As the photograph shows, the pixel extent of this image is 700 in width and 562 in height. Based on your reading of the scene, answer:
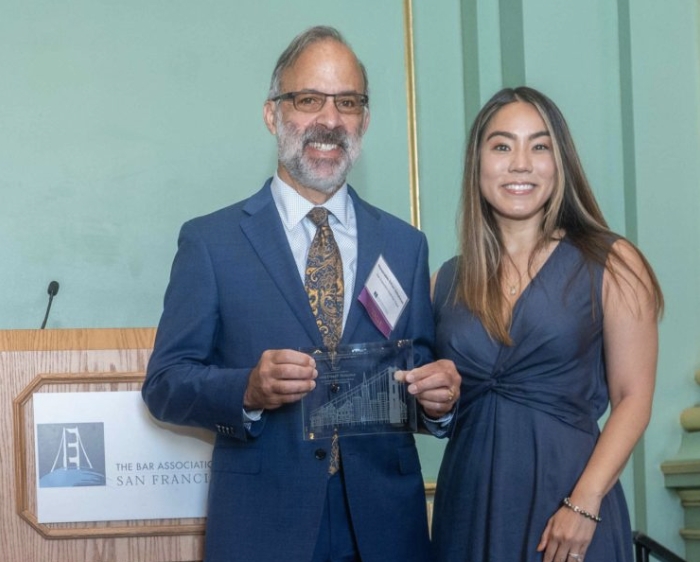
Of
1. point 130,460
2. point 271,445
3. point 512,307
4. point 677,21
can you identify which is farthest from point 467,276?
point 677,21

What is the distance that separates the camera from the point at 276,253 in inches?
95.2

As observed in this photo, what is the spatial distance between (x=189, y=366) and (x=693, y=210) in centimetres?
266

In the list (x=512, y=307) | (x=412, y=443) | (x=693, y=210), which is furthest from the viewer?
(x=693, y=210)

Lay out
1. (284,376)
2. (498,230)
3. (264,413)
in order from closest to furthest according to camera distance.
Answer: (284,376) < (264,413) < (498,230)

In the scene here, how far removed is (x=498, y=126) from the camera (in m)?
2.79

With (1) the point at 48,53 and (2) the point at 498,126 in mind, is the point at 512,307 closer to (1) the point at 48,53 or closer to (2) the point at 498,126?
(2) the point at 498,126

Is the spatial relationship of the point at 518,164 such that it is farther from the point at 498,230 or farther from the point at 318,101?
the point at 318,101

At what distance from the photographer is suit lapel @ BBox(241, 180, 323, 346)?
2.35 m

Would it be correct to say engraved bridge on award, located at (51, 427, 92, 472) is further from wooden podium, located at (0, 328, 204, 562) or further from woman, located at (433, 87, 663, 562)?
woman, located at (433, 87, 663, 562)

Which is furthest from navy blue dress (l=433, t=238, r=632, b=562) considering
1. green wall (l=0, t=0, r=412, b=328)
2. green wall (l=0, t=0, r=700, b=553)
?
green wall (l=0, t=0, r=412, b=328)

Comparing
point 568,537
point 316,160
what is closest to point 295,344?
point 316,160

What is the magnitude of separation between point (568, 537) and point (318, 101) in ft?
3.80

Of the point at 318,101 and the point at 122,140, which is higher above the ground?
Answer: the point at 122,140

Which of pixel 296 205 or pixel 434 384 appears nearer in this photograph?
pixel 434 384
